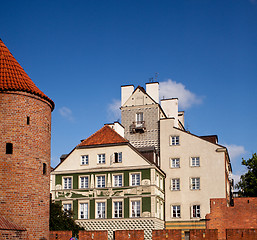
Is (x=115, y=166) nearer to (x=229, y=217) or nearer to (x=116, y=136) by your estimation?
(x=116, y=136)

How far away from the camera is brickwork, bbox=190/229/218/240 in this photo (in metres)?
25.8

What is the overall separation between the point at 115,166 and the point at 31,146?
20.0 metres

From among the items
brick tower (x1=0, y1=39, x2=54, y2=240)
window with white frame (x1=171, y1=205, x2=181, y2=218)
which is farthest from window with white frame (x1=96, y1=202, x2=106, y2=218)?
brick tower (x1=0, y1=39, x2=54, y2=240)

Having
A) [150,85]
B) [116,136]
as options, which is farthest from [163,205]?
[150,85]

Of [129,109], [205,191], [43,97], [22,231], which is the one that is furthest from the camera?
[129,109]

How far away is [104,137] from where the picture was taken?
45750 mm

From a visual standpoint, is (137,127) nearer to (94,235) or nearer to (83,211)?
(83,211)

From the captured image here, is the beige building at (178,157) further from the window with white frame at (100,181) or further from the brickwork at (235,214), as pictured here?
the window with white frame at (100,181)

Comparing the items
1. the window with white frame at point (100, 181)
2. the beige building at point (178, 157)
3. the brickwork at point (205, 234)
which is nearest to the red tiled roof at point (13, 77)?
the brickwork at point (205, 234)

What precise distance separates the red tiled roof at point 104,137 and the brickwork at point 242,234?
65.6 feet

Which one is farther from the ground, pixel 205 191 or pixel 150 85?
pixel 150 85

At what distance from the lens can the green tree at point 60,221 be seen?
38.7 metres

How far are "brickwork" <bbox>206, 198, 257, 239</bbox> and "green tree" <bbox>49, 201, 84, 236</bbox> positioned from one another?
1232 centimetres

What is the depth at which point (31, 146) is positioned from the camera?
81.6 ft
